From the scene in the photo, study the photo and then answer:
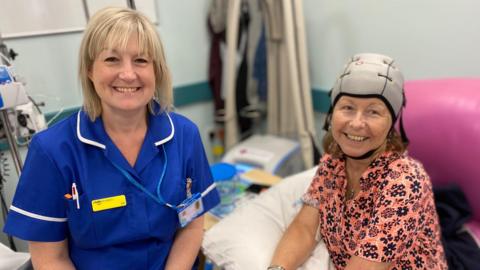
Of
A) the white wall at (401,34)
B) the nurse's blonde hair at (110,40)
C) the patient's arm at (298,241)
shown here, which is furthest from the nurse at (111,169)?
the white wall at (401,34)

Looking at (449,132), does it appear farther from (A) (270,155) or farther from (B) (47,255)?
(B) (47,255)

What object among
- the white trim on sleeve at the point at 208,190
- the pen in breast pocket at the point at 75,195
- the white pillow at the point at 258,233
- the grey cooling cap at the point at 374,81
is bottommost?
the white pillow at the point at 258,233

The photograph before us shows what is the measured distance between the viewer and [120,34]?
1.00 m

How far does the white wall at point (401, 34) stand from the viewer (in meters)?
1.70

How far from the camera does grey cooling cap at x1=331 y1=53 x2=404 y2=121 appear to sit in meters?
1.02

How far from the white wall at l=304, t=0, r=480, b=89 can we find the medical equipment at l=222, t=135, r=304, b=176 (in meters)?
0.43

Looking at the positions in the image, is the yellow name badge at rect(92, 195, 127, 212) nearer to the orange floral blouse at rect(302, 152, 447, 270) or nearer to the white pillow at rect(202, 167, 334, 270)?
the white pillow at rect(202, 167, 334, 270)

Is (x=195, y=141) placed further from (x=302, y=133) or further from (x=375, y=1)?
(x=375, y=1)

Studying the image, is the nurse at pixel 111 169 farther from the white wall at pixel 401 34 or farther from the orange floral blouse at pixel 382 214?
the white wall at pixel 401 34

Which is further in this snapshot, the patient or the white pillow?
the white pillow

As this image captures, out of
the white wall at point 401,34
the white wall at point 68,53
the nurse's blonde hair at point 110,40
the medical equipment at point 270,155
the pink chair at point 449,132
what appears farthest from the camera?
the medical equipment at point 270,155

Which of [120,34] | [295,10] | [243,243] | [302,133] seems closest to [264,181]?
[302,133]

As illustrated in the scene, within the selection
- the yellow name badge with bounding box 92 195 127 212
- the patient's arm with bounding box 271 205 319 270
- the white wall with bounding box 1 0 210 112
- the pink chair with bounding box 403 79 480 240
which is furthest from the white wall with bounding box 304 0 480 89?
the yellow name badge with bounding box 92 195 127 212

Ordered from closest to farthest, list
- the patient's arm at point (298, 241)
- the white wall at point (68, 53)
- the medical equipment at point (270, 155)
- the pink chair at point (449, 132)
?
the patient's arm at point (298, 241)
the pink chair at point (449, 132)
the white wall at point (68, 53)
the medical equipment at point (270, 155)
